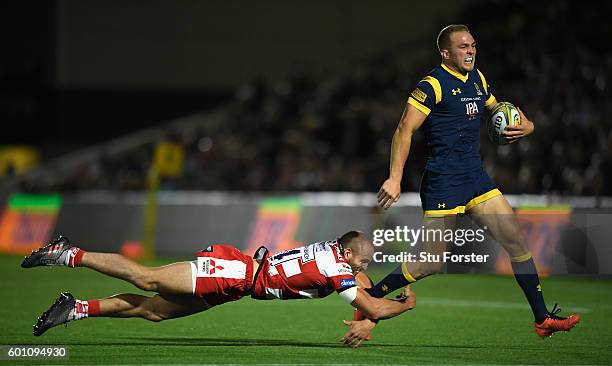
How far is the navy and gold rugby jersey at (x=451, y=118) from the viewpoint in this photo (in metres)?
10.3

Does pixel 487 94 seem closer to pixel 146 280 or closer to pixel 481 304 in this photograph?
pixel 146 280

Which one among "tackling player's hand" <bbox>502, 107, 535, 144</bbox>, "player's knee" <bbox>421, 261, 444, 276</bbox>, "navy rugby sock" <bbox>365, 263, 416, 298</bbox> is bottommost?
"navy rugby sock" <bbox>365, 263, 416, 298</bbox>

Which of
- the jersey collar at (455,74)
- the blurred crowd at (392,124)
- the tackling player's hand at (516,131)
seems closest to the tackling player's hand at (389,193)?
the jersey collar at (455,74)

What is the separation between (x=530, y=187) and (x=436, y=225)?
10.9 meters

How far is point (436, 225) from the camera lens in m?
10.3

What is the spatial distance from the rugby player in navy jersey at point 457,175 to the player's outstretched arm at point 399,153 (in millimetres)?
20

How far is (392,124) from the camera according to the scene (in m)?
24.9

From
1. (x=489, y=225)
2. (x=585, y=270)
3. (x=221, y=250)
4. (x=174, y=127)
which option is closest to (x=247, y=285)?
(x=221, y=250)

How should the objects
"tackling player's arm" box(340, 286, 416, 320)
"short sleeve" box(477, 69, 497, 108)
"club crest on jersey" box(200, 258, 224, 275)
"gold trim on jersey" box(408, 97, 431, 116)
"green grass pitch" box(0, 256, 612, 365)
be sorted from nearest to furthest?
"tackling player's arm" box(340, 286, 416, 320)
"green grass pitch" box(0, 256, 612, 365)
"club crest on jersey" box(200, 258, 224, 275)
"gold trim on jersey" box(408, 97, 431, 116)
"short sleeve" box(477, 69, 497, 108)

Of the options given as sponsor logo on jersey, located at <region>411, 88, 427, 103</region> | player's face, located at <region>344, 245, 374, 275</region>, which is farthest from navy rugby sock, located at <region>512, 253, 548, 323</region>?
sponsor logo on jersey, located at <region>411, 88, 427, 103</region>

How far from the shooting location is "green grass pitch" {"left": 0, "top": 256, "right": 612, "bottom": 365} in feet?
32.1

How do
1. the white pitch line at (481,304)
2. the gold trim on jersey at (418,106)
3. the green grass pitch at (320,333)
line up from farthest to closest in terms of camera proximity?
the white pitch line at (481,304)
the gold trim on jersey at (418,106)
the green grass pitch at (320,333)

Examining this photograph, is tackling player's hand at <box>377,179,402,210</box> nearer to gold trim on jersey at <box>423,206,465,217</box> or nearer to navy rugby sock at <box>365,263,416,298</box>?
gold trim on jersey at <box>423,206,465,217</box>

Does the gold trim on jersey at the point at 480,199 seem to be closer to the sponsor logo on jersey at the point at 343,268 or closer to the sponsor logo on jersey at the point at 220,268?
the sponsor logo on jersey at the point at 343,268
